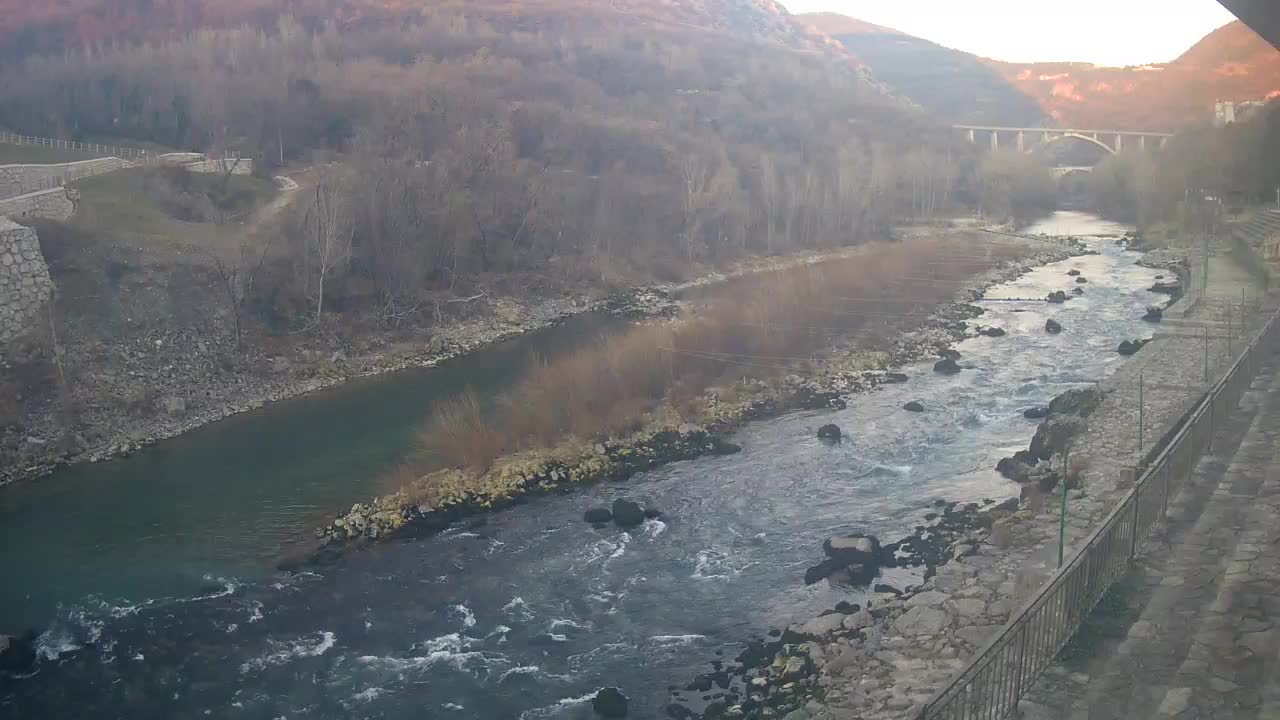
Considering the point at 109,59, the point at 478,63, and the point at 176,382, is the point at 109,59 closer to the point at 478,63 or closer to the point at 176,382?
the point at 478,63

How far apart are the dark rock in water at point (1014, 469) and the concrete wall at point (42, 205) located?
1710 centimetres

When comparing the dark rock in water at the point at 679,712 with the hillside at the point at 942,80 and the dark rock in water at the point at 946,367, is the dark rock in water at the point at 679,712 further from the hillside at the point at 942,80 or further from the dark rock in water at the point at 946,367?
the hillside at the point at 942,80

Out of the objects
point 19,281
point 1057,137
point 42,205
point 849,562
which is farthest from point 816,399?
point 1057,137

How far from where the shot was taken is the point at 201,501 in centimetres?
1230

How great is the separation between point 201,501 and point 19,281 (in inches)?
274

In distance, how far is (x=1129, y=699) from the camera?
15.5 ft

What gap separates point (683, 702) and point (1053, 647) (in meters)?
3.05

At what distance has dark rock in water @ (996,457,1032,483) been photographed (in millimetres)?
11391

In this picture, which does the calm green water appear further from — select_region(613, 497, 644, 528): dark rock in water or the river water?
select_region(613, 497, 644, 528): dark rock in water

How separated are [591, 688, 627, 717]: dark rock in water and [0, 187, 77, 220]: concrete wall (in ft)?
52.4

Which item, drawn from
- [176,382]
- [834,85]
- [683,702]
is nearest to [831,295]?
[176,382]

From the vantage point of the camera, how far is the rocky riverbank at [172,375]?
46.9 feet

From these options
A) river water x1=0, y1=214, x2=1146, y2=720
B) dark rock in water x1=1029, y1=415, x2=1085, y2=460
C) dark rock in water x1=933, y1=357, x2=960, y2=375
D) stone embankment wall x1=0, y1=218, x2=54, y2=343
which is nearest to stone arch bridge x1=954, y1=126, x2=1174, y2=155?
dark rock in water x1=933, y1=357, x2=960, y2=375

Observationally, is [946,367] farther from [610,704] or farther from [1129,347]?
[610,704]
